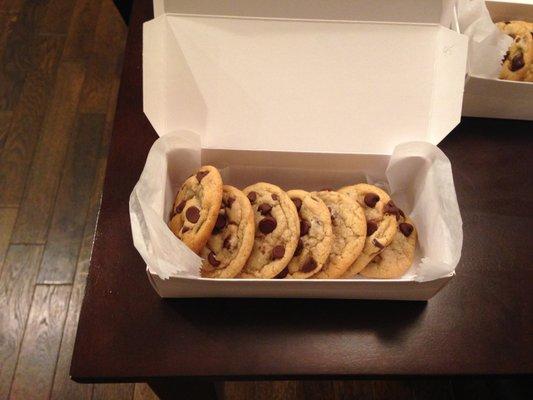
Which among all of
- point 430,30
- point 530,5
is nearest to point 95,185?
point 430,30

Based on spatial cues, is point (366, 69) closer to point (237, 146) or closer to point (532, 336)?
point (237, 146)

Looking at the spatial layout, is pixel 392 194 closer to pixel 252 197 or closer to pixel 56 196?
pixel 252 197

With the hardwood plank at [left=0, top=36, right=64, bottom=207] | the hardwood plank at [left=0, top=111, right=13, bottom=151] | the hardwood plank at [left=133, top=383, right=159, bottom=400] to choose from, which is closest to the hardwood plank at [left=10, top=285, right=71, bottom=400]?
the hardwood plank at [left=133, top=383, right=159, bottom=400]

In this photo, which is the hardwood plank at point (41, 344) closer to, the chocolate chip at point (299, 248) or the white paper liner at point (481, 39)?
the chocolate chip at point (299, 248)

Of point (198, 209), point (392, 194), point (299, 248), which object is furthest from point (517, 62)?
point (198, 209)

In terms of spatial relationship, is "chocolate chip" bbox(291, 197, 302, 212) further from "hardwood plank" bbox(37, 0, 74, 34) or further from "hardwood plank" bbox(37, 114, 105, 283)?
"hardwood plank" bbox(37, 0, 74, 34)

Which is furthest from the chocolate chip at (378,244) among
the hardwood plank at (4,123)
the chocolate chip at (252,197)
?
the hardwood plank at (4,123)
